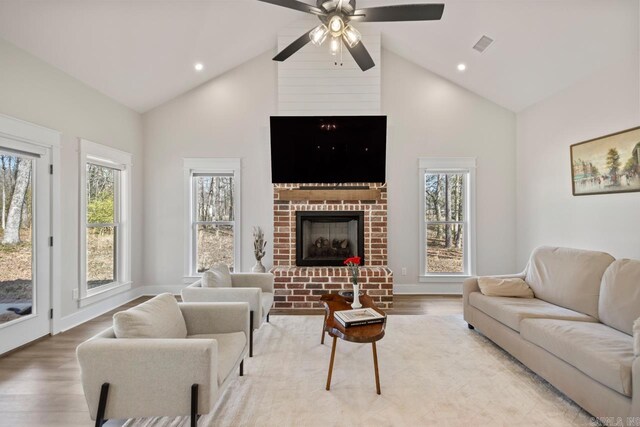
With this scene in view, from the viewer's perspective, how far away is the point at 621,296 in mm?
2414

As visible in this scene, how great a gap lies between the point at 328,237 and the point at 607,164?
3.46 meters

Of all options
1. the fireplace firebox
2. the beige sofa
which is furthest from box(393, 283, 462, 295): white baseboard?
the beige sofa

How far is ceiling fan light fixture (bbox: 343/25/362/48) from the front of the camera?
2.57 m

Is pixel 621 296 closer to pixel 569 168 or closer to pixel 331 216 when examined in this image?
pixel 569 168

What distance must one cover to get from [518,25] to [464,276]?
3.49 meters

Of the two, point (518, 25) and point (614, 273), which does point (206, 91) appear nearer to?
point (518, 25)

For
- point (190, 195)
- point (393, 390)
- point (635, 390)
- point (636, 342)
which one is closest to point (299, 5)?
point (393, 390)

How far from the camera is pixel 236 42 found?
4449mm

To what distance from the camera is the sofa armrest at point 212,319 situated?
236cm

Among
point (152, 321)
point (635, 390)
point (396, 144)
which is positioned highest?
point (396, 144)

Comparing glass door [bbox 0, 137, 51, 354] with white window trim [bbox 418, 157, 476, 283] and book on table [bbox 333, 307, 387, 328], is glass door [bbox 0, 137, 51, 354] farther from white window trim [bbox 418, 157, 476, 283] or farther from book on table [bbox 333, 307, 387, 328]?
white window trim [bbox 418, 157, 476, 283]

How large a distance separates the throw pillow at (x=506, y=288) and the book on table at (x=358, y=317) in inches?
60.8

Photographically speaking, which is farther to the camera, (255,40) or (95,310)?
(255,40)

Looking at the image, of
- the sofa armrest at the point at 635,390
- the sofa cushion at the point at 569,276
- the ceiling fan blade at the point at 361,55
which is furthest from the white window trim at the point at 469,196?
the sofa armrest at the point at 635,390
